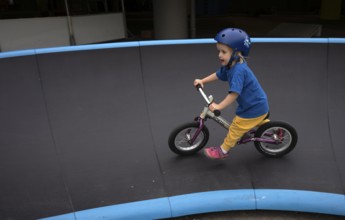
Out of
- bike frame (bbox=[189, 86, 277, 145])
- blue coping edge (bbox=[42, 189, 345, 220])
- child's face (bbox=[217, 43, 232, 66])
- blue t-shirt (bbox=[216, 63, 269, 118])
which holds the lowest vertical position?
blue coping edge (bbox=[42, 189, 345, 220])

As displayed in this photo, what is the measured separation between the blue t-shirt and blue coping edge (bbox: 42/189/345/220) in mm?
721

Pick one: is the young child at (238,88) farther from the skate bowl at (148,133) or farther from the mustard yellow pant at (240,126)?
the skate bowl at (148,133)

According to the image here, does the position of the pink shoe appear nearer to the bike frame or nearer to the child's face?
the bike frame

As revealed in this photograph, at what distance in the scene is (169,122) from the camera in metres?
4.05

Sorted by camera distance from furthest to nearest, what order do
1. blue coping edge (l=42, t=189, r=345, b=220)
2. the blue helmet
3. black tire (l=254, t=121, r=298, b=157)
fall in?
black tire (l=254, t=121, r=298, b=157) → the blue helmet → blue coping edge (l=42, t=189, r=345, b=220)

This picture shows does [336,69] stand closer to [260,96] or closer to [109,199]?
[260,96]

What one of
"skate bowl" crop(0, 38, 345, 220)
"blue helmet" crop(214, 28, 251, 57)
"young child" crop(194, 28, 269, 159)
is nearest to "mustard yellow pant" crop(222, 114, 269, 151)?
"young child" crop(194, 28, 269, 159)

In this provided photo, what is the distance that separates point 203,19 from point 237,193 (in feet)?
44.9

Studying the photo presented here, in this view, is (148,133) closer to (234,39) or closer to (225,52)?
(225,52)

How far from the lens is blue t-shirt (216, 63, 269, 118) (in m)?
2.77

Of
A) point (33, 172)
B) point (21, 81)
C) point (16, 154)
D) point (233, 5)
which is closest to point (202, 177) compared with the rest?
point (33, 172)

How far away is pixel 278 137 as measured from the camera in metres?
3.25

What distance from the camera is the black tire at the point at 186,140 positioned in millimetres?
3195

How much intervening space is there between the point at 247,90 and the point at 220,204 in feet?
3.39
